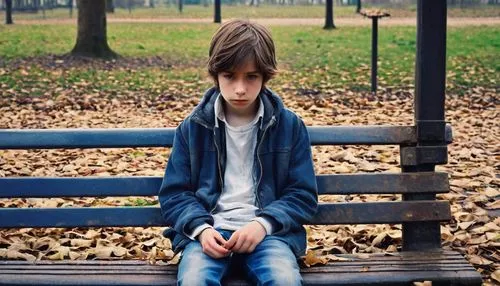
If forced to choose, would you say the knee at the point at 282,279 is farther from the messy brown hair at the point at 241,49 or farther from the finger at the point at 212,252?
the messy brown hair at the point at 241,49

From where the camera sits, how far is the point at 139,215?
3.60 metres

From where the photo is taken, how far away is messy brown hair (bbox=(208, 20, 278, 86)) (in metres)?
3.20

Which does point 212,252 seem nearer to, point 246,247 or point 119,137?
point 246,247

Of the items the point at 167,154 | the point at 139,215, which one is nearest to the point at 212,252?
the point at 139,215

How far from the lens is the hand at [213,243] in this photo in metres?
3.14

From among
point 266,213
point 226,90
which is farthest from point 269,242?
point 226,90

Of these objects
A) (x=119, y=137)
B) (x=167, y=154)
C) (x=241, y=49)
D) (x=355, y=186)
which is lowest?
(x=167, y=154)

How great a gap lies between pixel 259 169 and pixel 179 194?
1.17 feet

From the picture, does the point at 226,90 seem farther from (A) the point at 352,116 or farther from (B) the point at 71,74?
(B) the point at 71,74

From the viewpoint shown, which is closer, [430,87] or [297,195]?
[297,195]

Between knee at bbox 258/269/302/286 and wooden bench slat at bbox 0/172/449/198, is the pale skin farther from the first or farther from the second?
wooden bench slat at bbox 0/172/449/198

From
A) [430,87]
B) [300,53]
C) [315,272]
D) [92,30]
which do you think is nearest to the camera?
[315,272]

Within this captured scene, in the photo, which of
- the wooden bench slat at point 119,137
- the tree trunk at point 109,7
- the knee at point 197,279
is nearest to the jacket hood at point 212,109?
the wooden bench slat at point 119,137

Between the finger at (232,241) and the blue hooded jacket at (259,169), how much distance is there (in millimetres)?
198
